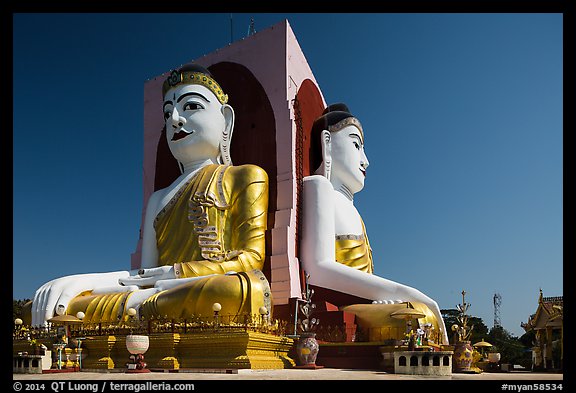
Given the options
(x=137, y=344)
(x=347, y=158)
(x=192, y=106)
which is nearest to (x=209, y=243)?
(x=192, y=106)

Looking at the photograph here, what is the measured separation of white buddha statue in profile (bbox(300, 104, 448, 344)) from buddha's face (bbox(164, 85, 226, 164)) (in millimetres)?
2198

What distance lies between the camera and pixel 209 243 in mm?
11484

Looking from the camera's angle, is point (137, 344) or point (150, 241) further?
point (150, 241)

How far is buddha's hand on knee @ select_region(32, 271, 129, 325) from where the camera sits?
413 inches

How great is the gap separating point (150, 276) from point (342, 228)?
394 centimetres

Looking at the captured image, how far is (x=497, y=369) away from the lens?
493 inches

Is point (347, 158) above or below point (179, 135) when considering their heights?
below

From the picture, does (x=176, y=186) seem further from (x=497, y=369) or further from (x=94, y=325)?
(x=497, y=369)

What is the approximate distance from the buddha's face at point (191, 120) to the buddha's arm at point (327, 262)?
219cm

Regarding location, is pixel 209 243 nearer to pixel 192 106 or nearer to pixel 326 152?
pixel 192 106

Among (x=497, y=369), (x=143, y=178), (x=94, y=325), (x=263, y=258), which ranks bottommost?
(x=497, y=369)

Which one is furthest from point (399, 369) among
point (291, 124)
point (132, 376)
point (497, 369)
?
point (291, 124)

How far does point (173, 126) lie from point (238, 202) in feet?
6.71

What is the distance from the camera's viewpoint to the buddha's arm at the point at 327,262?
10898 mm
